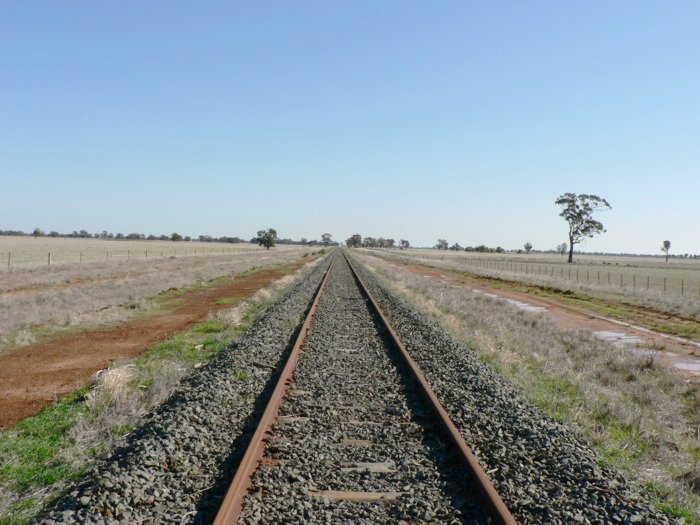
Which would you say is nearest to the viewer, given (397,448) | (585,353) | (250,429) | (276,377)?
(397,448)

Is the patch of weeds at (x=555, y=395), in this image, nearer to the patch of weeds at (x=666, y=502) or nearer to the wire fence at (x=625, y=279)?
the patch of weeds at (x=666, y=502)

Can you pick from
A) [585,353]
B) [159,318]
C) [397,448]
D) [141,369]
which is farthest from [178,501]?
[159,318]

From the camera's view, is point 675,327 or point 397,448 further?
point 675,327

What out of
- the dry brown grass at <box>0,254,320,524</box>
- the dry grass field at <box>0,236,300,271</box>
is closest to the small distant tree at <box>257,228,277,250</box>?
the dry grass field at <box>0,236,300,271</box>

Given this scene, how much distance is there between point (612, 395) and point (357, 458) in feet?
20.1

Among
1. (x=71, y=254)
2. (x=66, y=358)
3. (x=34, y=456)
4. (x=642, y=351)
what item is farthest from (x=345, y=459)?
(x=71, y=254)

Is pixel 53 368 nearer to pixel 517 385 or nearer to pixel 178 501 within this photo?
pixel 178 501

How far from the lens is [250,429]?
6.54 meters

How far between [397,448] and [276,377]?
11.8ft

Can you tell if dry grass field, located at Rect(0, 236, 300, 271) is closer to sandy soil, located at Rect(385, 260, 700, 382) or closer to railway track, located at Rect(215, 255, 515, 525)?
sandy soil, located at Rect(385, 260, 700, 382)

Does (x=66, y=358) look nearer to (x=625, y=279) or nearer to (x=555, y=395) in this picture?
(x=555, y=395)

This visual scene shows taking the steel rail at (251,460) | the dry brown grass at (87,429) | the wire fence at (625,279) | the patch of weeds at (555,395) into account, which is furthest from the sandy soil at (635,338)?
the wire fence at (625,279)

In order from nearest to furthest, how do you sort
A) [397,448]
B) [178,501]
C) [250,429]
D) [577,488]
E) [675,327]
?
[178,501] < [577,488] < [397,448] < [250,429] < [675,327]

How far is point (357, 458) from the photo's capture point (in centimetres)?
571
